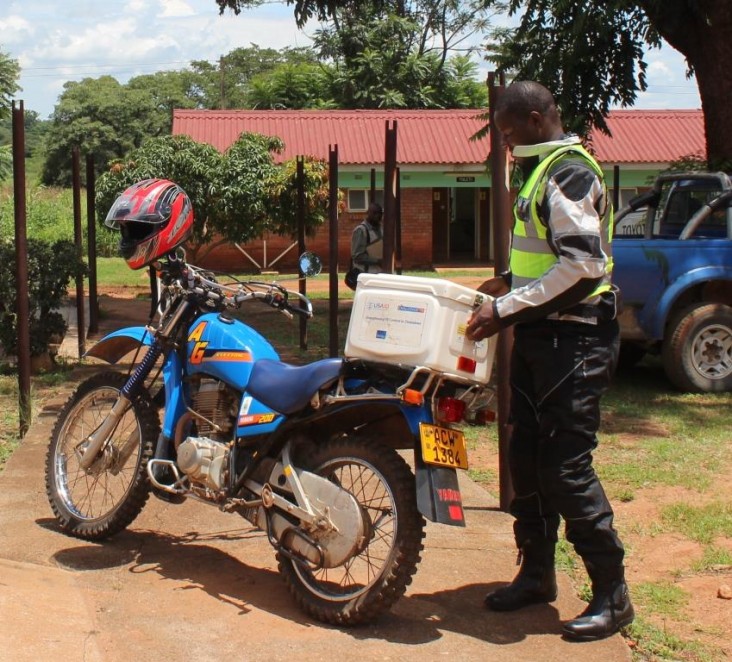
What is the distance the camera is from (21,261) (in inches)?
287

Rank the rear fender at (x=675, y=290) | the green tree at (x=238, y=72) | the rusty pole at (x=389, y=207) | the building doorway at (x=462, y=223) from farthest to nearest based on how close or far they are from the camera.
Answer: the green tree at (x=238, y=72) → the building doorway at (x=462, y=223) → the rear fender at (x=675, y=290) → the rusty pole at (x=389, y=207)

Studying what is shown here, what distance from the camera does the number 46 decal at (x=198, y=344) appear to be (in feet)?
15.7

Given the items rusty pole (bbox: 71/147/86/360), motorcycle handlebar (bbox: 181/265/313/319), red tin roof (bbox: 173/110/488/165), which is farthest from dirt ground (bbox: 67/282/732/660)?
red tin roof (bbox: 173/110/488/165)

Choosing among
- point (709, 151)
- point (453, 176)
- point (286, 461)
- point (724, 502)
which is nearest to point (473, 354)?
point (286, 461)

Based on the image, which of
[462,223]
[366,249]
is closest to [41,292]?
[366,249]

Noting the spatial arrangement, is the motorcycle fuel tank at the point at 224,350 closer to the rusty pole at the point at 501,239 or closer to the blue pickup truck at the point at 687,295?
the rusty pole at the point at 501,239

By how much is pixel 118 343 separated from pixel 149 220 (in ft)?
2.58

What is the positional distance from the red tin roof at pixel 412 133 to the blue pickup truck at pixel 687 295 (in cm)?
1771

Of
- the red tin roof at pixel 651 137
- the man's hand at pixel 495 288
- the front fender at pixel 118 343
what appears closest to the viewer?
the man's hand at pixel 495 288

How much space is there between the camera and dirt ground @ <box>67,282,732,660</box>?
442cm

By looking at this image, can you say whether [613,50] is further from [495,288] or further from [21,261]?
[495,288]

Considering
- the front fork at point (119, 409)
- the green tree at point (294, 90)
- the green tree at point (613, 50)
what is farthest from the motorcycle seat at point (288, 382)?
the green tree at point (294, 90)

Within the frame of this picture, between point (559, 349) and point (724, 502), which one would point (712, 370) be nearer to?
point (724, 502)

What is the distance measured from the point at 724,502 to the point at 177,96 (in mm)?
49807
